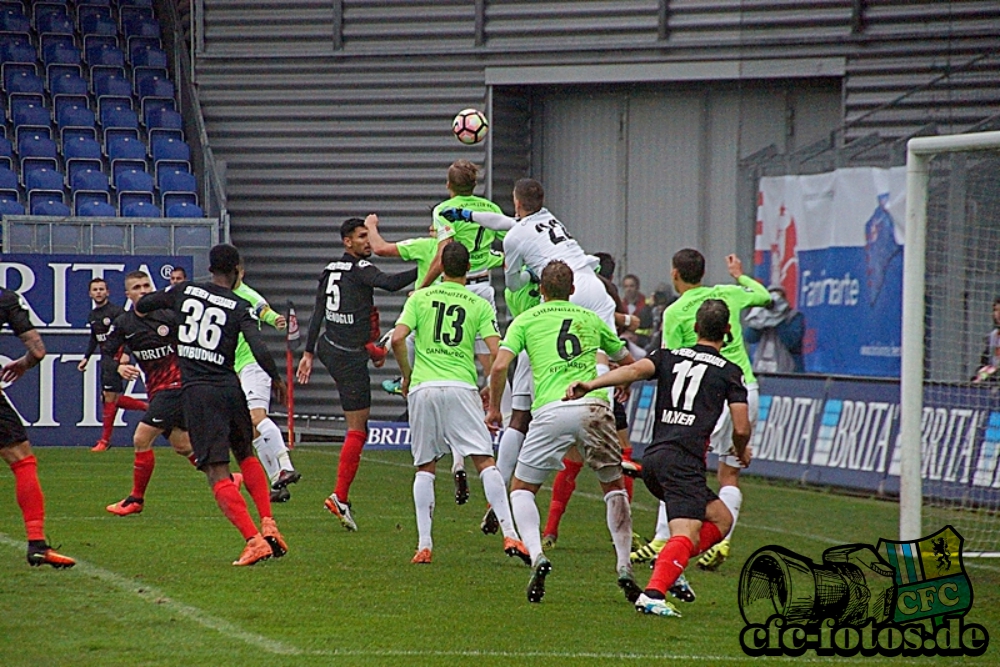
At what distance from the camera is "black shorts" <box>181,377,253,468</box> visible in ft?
32.5

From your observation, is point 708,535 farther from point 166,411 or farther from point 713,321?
point 166,411

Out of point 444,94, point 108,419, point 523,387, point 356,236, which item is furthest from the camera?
point 444,94

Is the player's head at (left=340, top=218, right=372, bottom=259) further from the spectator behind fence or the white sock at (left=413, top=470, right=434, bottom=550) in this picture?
the spectator behind fence

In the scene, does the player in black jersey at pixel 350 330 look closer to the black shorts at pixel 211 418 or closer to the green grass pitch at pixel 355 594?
the green grass pitch at pixel 355 594

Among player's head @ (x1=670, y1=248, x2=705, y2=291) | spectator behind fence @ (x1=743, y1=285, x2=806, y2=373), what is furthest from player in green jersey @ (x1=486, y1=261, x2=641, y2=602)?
spectator behind fence @ (x1=743, y1=285, x2=806, y2=373)

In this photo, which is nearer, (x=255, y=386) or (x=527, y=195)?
(x=527, y=195)

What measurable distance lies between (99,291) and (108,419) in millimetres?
1712

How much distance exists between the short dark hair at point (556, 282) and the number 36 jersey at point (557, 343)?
0.19 ft

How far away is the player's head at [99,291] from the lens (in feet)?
63.9

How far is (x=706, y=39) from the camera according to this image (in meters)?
22.6

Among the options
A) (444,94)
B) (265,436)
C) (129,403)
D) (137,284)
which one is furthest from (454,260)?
(444,94)

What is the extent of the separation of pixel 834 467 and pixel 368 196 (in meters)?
10.5

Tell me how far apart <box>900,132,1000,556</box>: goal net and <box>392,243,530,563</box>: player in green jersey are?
294 cm

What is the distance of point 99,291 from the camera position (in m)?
19.5
